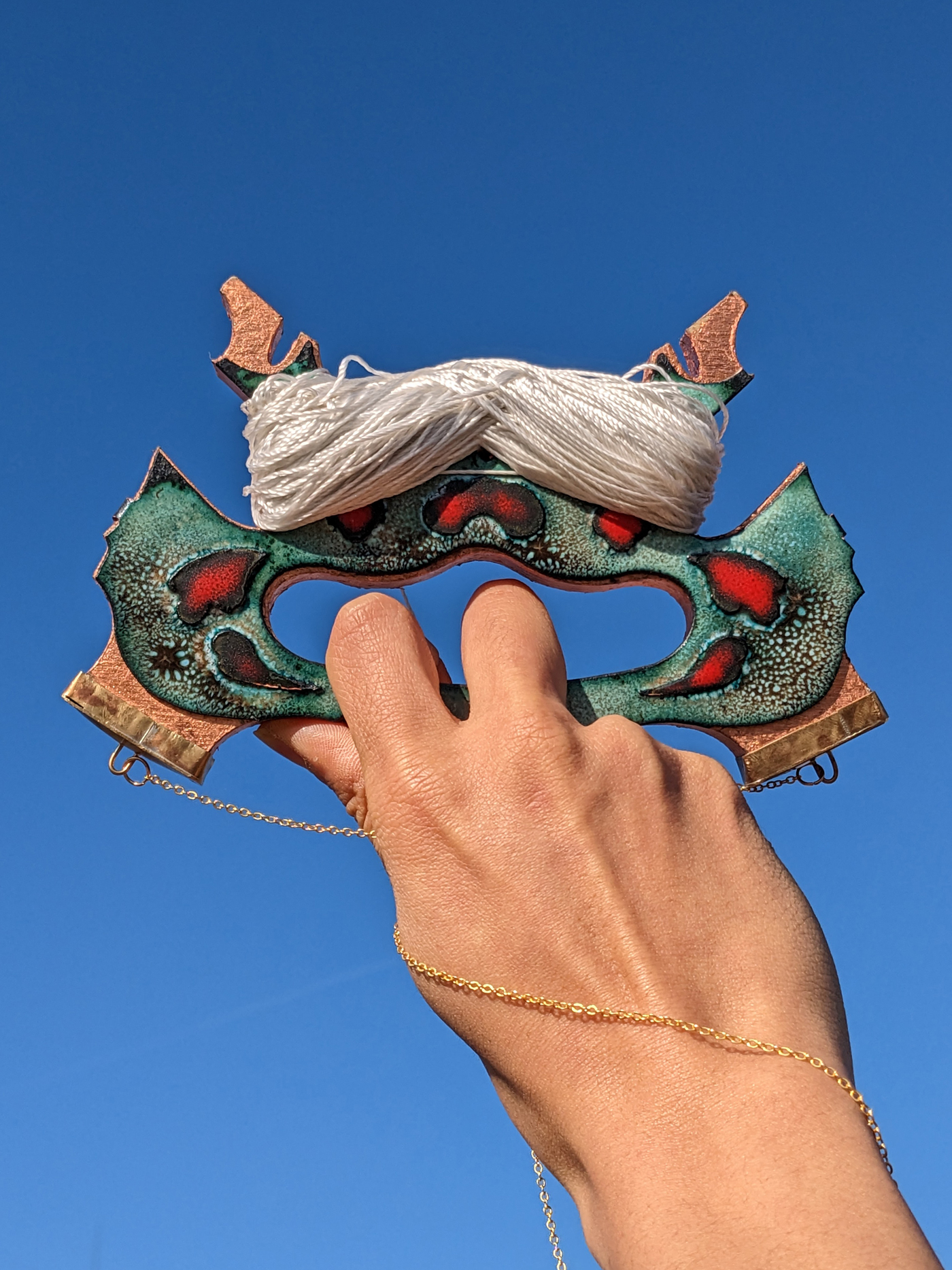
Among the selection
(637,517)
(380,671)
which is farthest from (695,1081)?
(637,517)

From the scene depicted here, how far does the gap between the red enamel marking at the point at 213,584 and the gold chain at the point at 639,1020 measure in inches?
42.9

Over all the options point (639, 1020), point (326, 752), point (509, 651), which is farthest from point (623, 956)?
point (326, 752)

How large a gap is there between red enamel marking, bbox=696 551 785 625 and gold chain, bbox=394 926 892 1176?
1.24 meters

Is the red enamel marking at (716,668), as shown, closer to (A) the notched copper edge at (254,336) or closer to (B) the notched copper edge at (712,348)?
(B) the notched copper edge at (712,348)

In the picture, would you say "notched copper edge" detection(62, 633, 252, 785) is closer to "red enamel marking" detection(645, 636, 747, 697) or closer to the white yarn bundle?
the white yarn bundle

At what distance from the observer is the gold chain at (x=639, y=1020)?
5.57 ft

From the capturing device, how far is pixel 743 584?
9.21 ft

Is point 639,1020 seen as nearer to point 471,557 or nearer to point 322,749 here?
point 322,749

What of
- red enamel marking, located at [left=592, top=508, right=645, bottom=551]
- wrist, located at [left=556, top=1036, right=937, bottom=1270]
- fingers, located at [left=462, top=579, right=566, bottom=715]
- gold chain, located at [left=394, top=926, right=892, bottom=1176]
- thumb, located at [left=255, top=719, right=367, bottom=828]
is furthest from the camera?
red enamel marking, located at [left=592, top=508, right=645, bottom=551]

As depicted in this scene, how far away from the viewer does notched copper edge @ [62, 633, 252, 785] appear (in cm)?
263

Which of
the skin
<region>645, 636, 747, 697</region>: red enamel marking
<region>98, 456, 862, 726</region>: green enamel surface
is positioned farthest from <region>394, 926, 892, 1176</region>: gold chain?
<region>645, 636, 747, 697</region>: red enamel marking

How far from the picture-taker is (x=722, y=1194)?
1.51m

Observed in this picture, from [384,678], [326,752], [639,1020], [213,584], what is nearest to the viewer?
[639,1020]

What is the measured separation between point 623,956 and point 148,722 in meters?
1.30
